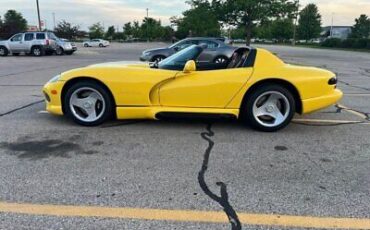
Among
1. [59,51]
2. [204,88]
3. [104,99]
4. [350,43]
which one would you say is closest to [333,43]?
[350,43]

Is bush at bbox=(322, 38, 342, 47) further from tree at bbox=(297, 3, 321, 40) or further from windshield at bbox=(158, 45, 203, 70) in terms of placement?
windshield at bbox=(158, 45, 203, 70)

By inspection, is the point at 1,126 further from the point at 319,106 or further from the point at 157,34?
the point at 157,34

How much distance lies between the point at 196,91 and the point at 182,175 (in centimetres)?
185

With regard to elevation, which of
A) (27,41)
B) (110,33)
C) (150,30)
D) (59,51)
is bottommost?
(59,51)

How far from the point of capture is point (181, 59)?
19.0 feet

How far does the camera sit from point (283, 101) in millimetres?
5629

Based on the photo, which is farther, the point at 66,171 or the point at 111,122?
the point at 111,122

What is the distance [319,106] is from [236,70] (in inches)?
52.8

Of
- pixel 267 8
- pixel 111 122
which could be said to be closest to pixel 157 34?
pixel 267 8

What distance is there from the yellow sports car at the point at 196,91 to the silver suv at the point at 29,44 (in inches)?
937

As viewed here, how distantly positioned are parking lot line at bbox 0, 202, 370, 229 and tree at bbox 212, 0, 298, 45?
26.4 metres

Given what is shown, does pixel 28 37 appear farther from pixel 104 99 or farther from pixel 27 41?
pixel 104 99

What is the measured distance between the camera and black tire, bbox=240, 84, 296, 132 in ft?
18.1

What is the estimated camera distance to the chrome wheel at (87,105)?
5695 mm
